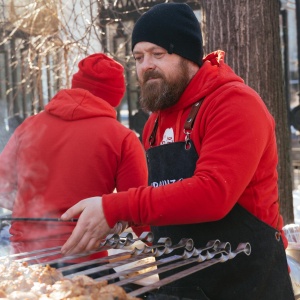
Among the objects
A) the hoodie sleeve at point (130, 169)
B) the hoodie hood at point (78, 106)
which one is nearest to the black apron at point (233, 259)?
the hoodie sleeve at point (130, 169)

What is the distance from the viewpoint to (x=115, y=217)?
7.58ft

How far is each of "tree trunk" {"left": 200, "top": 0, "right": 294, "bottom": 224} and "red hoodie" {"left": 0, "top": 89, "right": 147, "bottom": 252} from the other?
1474 mm

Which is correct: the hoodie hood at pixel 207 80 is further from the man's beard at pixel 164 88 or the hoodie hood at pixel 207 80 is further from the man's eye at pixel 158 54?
the man's eye at pixel 158 54

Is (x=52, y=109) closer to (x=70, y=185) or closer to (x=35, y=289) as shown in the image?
(x=70, y=185)

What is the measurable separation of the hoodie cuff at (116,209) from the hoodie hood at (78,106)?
4.13 ft

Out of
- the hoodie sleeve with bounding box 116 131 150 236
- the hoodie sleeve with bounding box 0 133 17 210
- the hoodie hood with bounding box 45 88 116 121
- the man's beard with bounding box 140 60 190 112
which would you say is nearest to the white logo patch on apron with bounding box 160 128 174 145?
the man's beard with bounding box 140 60 190 112

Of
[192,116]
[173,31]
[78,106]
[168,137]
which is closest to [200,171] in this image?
[192,116]

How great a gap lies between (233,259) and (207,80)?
787 mm

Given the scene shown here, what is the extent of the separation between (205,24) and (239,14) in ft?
0.97

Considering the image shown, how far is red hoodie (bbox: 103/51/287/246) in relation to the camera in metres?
2.29

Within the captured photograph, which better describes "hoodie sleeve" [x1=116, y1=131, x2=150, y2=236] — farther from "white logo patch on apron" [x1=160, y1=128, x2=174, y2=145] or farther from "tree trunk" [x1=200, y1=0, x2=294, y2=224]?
"tree trunk" [x1=200, y1=0, x2=294, y2=224]

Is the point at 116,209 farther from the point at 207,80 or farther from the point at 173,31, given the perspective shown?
the point at 173,31

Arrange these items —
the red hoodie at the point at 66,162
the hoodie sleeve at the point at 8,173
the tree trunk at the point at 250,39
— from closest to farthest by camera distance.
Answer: the red hoodie at the point at 66,162
the hoodie sleeve at the point at 8,173
the tree trunk at the point at 250,39

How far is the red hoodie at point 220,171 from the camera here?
2.29 meters
